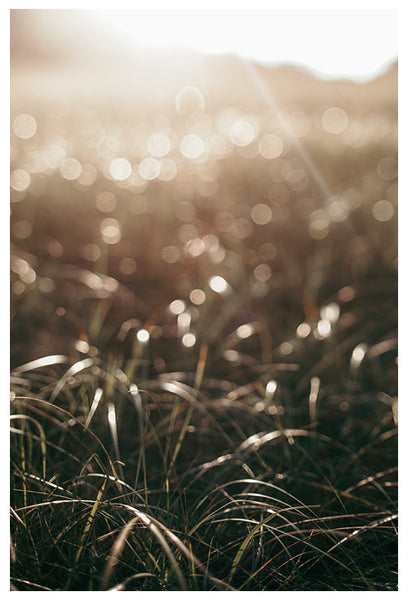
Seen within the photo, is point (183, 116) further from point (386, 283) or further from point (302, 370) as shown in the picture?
point (302, 370)

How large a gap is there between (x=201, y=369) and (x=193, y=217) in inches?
59.3

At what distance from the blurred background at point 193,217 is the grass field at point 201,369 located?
0.6 inches

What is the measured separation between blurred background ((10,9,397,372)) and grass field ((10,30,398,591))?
0.05 feet

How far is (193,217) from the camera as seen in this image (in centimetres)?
277

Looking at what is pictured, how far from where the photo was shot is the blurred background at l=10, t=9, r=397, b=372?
5.49 feet

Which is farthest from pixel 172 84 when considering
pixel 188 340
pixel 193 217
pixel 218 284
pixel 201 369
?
pixel 201 369

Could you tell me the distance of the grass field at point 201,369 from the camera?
0.98 meters

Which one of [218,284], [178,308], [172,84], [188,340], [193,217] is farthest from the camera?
[172,84]

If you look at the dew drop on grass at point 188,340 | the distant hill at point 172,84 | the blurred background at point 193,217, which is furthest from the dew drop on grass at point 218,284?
the distant hill at point 172,84

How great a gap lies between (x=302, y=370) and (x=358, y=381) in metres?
0.18

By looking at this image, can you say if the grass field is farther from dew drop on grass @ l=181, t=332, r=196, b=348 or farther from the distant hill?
the distant hill

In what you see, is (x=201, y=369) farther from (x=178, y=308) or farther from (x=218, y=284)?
(x=218, y=284)
